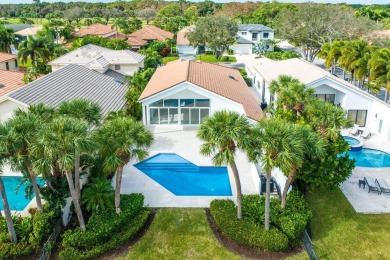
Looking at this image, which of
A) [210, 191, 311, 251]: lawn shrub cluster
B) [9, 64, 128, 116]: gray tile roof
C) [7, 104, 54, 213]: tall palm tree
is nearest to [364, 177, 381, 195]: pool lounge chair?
[210, 191, 311, 251]: lawn shrub cluster

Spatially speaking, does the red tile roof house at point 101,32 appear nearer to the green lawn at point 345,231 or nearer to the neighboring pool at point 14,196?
the neighboring pool at point 14,196

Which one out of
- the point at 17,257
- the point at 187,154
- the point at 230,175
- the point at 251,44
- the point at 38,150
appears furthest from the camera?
the point at 251,44

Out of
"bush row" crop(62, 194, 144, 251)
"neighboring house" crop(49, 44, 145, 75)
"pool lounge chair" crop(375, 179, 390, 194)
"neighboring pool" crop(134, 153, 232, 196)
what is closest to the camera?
"bush row" crop(62, 194, 144, 251)

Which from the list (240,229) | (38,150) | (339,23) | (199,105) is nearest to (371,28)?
(339,23)

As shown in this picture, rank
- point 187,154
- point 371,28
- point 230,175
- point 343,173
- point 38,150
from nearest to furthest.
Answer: point 38,150
point 343,173
point 230,175
point 187,154
point 371,28

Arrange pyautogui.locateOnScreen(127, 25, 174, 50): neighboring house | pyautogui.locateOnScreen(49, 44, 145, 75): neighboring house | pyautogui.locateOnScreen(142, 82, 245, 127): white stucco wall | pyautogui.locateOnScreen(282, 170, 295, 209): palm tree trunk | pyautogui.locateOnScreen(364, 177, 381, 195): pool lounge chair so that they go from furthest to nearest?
pyautogui.locateOnScreen(127, 25, 174, 50): neighboring house < pyautogui.locateOnScreen(49, 44, 145, 75): neighboring house < pyautogui.locateOnScreen(142, 82, 245, 127): white stucco wall < pyautogui.locateOnScreen(364, 177, 381, 195): pool lounge chair < pyautogui.locateOnScreen(282, 170, 295, 209): palm tree trunk

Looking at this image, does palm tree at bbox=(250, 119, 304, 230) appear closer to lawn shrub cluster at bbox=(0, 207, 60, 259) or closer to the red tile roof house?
lawn shrub cluster at bbox=(0, 207, 60, 259)

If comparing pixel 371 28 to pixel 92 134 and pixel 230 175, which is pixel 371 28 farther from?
pixel 92 134

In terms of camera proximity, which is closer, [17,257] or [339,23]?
[17,257]
